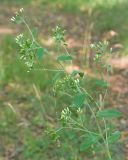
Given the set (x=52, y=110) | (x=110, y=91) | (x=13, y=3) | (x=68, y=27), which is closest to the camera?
(x=52, y=110)

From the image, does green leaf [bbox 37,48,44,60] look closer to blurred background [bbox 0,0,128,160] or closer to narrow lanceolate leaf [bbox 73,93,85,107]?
narrow lanceolate leaf [bbox 73,93,85,107]

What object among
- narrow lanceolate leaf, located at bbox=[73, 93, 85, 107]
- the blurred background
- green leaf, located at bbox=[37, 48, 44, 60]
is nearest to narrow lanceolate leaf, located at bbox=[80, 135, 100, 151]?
narrow lanceolate leaf, located at bbox=[73, 93, 85, 107]

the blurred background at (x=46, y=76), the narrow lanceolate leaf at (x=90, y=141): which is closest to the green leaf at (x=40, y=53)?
the narrow lanceolate leaf at (x=90, y=141)

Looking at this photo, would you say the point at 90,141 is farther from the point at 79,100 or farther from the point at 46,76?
the point at 46,76

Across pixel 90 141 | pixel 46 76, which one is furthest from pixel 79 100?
pixel 46 76

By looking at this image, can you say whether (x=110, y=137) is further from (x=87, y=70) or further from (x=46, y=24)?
(x=46, y=24)

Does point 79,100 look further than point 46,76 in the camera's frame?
No

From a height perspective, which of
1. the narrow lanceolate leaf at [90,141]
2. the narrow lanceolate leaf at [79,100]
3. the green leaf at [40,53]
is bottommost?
the narrow lanceolate leaf at [90,141]

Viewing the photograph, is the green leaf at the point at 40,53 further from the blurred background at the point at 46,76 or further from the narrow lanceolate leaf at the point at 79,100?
the blurred background at the point at 46,76

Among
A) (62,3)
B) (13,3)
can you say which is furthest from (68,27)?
(13,3)
